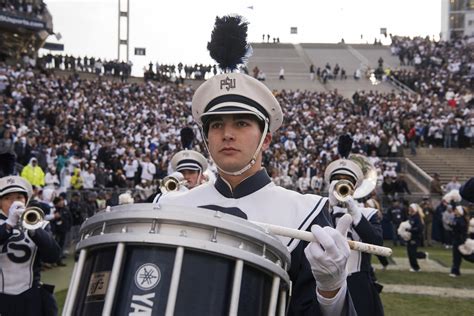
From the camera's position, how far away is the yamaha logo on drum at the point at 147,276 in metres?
1.89

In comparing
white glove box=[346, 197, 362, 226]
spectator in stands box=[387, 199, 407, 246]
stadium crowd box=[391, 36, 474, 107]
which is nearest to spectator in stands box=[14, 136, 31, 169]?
spectator in stands box=[387, 199, 407, 246]

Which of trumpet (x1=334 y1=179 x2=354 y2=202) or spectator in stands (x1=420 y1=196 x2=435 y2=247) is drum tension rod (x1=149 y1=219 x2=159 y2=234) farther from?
spectator in stands (x1=420 y1=196 x2=435 y2=247)

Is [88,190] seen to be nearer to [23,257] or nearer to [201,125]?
[23,257]

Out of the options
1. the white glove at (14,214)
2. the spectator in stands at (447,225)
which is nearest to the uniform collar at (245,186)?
the white glove at (14,214)

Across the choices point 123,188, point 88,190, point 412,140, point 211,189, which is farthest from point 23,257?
point 412,140

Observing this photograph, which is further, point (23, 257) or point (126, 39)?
point (126, 39)

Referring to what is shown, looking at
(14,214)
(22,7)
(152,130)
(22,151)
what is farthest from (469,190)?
(22,7)

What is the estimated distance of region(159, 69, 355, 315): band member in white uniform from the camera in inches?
93.4

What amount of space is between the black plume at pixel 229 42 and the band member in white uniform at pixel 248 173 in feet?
0.38

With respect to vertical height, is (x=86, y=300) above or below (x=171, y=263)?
below

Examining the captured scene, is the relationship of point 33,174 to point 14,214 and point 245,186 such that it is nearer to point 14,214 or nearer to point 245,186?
point 14,214

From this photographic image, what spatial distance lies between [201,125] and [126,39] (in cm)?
3812

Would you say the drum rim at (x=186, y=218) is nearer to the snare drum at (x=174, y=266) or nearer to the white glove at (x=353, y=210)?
the snare drum at (x=174, y=266)

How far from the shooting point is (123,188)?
1641 centimetres
